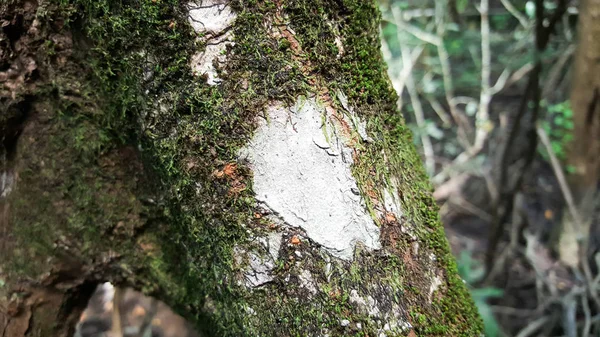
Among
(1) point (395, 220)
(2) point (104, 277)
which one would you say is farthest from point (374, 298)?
(2) point (104, 277)

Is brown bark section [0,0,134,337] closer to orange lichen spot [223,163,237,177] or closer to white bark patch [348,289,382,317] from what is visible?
orange lichen spot [223,163,237,177]

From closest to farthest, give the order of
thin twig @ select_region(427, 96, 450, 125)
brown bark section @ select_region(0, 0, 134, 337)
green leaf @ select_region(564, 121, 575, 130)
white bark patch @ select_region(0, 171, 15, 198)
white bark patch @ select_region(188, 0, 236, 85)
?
white bark patch @ select_region(188, 0, 236, 85) < brown bark section @ select_region(0, 0, 134, 337) < white bark patch @ select_region(0, 171, 15, 198) < green leaf @ select_region(564, 121, 575, 130) < thin twig @ select_region(427, 96, 450, 125)

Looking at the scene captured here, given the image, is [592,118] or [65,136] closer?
[65,136]

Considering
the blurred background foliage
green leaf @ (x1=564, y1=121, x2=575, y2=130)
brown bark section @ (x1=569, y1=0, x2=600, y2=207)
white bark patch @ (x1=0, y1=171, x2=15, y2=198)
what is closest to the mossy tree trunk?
white bark patch @ (x1=0, y1=171, x2=15, y2=198)

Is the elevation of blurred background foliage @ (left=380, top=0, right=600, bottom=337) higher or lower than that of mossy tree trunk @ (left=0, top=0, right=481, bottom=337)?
higher

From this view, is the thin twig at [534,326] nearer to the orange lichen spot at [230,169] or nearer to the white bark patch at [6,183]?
the orange lichen spot at [230,169]

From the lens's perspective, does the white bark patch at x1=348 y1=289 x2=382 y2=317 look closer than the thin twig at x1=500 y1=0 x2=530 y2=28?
Yes

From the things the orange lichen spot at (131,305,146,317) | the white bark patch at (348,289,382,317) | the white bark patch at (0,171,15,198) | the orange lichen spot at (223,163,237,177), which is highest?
the orange lichen spot at (223,163,237,177)

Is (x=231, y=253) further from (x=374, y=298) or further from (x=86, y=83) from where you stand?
(x=86, y=83)
